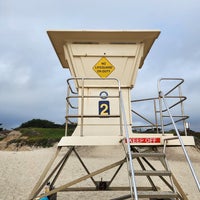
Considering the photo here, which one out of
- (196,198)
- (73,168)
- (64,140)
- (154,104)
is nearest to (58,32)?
(64,140)

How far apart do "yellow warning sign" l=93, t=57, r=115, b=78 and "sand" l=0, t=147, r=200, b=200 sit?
5.47 metres

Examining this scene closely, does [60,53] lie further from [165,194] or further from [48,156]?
[48,156]

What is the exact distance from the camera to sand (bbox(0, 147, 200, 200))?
9907 millimetres

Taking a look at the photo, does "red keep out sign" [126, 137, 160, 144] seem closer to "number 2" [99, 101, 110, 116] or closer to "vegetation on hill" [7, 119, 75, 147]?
"number 2" [99, 101, 110, 116]

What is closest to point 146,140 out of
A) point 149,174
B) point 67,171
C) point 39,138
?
point 149,174

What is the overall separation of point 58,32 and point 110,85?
6.73 ft

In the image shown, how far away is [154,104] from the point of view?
23.4 ft

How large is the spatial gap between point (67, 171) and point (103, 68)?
31.1 ft

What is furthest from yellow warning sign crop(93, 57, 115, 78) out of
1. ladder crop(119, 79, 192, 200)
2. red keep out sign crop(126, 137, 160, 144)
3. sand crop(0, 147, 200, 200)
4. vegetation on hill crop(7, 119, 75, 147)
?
vegetation on hill crop(7, 119, 75, 147)

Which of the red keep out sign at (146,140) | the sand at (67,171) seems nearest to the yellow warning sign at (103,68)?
the red keep out sign at (146,140)

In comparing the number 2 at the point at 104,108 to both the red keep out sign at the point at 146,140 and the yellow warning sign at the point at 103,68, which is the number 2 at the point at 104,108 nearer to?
the yellow warning sign at the point at 103,68

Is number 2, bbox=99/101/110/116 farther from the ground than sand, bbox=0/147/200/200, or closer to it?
farther from the ground

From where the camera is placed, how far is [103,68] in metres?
6.41

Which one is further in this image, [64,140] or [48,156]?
[48,156]
